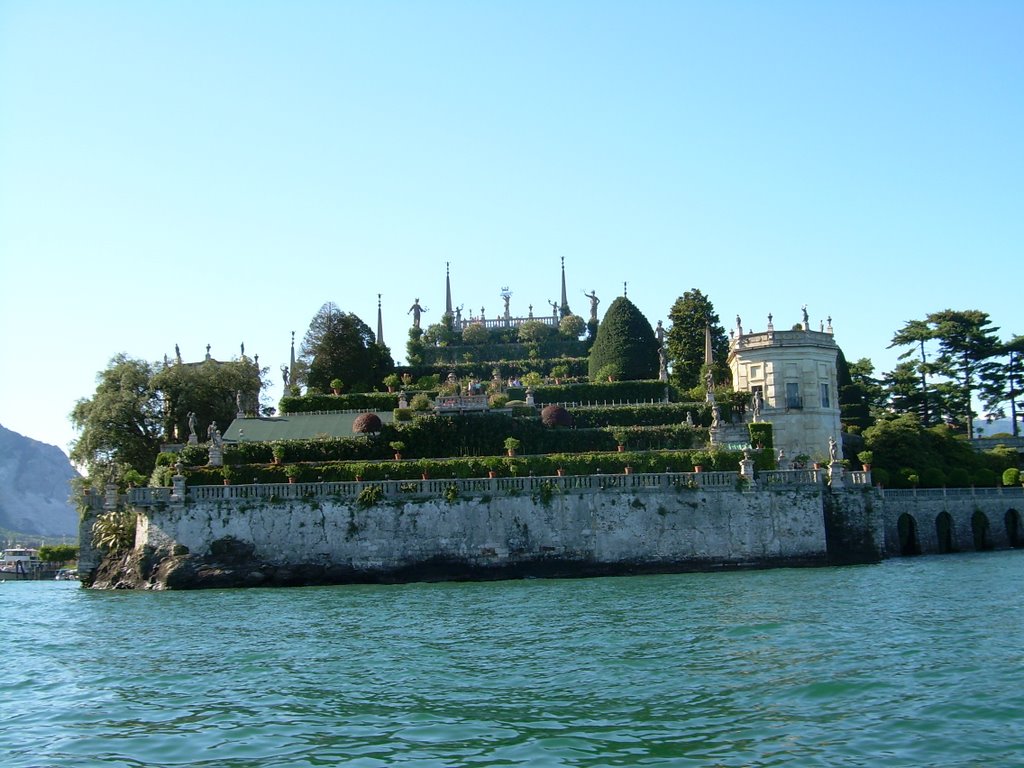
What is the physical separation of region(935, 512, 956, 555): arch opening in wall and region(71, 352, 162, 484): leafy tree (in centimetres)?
4799

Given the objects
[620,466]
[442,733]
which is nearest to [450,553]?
[620,466]

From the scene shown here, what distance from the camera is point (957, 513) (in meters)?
67.9

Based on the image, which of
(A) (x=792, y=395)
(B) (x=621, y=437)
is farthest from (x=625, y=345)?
(B) (x=621, y=437)

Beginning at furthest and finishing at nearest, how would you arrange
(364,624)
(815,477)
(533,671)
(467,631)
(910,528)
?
(910,528) → (815,477) → (364,624) → (467,631) → (533,671)

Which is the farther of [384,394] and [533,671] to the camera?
[384,394]

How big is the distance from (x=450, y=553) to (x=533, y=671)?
92.9 ft

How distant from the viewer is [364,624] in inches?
1379

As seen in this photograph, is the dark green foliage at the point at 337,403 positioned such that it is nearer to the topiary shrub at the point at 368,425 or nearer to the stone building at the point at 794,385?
the topiary shrub at the point at 368,425

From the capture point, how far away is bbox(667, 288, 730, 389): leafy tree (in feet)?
266

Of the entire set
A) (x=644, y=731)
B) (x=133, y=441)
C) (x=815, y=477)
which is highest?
(x=133, y=441)

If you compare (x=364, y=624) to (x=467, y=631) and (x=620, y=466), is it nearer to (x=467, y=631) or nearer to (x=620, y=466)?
(x=467, y=631)

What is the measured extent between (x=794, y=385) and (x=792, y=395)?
684 mm

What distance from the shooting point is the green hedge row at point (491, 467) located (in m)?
55.4

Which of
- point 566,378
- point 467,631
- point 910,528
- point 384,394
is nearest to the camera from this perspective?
point 467,631
